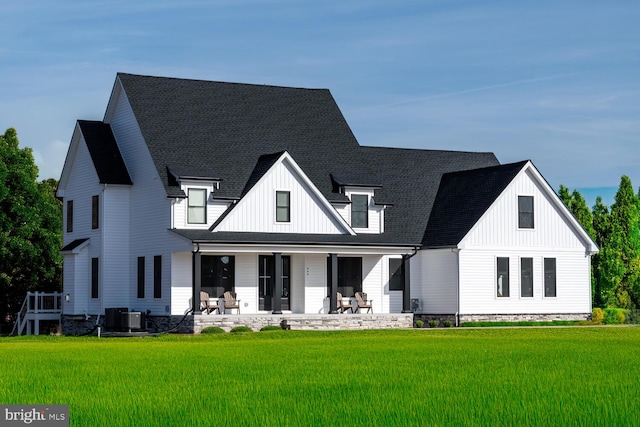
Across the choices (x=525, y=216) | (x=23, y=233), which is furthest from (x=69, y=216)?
(x=525, y=216)

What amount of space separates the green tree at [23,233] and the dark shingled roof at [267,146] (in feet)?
35.8

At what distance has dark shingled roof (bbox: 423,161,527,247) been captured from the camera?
171 ft

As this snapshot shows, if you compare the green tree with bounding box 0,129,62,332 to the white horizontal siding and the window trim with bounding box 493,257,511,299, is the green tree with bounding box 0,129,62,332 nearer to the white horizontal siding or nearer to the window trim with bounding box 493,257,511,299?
the white horizontal siding

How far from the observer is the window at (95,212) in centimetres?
5191

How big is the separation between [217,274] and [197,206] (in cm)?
304

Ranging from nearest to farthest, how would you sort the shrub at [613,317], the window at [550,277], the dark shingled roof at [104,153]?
the dark shingled roof at [104,153]
the window at [550,277]
the shrub at [613,317]

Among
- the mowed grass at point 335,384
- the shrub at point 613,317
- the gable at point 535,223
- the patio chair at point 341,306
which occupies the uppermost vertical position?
the gable at point 535,223

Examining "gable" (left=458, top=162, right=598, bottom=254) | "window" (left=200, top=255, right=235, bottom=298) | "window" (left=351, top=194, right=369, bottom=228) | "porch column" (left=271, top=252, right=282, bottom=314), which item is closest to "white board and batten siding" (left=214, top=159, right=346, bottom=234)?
"window" (left=200, top=255, right=235, bottom=298)

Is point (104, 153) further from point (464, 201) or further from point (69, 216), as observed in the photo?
point (464, 201)

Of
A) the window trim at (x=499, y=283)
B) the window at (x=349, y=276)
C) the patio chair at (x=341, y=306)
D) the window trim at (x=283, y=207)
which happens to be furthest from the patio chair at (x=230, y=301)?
the window trim at (x=499, y=283)

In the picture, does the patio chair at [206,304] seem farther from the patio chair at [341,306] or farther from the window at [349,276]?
the window at [349,276]

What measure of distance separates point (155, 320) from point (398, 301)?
1164 cm

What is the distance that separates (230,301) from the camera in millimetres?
47969

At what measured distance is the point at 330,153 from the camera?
5403cm
